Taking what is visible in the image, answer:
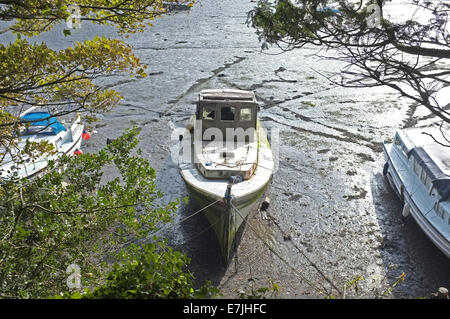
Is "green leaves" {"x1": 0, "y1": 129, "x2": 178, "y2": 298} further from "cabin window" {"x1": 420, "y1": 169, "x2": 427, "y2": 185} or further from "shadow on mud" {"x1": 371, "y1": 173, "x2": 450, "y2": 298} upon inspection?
"cabin window" {"x1": 420, "y1": 169, "x2": 427, "y2": 185}

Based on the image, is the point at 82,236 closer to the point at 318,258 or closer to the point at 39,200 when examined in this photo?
the point at 39,200

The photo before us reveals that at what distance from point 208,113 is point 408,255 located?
7915 millimetres

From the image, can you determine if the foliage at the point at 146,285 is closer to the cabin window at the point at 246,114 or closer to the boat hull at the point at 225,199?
the boat hull at the point at 225,199

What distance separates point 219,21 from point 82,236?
42.0m

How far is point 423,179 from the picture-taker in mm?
12141

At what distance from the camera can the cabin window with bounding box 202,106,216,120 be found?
12.9 m

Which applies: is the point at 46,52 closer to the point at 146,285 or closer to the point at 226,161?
the point at 146,285

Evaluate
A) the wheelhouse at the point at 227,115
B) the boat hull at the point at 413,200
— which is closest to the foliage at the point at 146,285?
the boat hull at the point at 413,200

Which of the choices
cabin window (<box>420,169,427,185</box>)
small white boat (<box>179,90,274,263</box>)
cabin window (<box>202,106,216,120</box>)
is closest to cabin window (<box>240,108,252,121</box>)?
small white boat (<box>179,90,274,263</box>)

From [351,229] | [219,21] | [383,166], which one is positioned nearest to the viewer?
[351,229]

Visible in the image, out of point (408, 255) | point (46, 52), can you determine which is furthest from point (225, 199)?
point (408, 255)

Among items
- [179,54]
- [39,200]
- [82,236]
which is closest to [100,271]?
[82,236]

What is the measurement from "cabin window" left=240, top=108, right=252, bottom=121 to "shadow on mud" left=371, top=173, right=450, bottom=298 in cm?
578

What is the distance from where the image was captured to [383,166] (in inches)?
628
